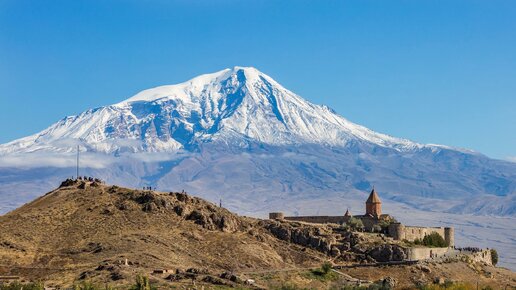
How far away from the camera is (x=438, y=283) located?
80.8 metres

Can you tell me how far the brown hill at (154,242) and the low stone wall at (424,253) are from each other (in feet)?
3.22

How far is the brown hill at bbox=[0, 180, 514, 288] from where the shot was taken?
7394 centimetres

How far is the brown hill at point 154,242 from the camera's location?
7394 centimetres

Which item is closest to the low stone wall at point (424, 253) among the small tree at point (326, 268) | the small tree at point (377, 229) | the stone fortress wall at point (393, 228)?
the stone fortress wall at point (393, 228)

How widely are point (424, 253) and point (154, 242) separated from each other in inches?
1007

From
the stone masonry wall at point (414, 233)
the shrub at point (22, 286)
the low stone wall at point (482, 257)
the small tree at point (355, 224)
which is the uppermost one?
the small tree at point (355, 224)

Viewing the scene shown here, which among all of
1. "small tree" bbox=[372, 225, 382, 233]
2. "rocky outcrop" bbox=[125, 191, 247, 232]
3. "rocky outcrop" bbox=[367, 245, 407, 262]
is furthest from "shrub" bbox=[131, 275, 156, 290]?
"small tree" bbox=[372, 225, 382, 233]

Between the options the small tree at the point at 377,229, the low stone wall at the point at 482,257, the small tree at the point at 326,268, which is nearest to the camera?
the small tree at the point at 326,268

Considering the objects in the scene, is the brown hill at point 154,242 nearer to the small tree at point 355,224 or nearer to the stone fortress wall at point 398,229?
the stone fortress wall at point 398,229

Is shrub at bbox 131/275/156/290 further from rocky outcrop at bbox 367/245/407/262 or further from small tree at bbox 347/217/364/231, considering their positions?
small tree at bbox 347/217/364/231

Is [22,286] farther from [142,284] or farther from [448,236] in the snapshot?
[448,236]

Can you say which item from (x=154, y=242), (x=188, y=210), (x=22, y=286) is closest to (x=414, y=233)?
(x=188, y=210)

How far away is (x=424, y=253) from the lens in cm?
9112

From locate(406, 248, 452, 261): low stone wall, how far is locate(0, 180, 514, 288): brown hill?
981 mm
